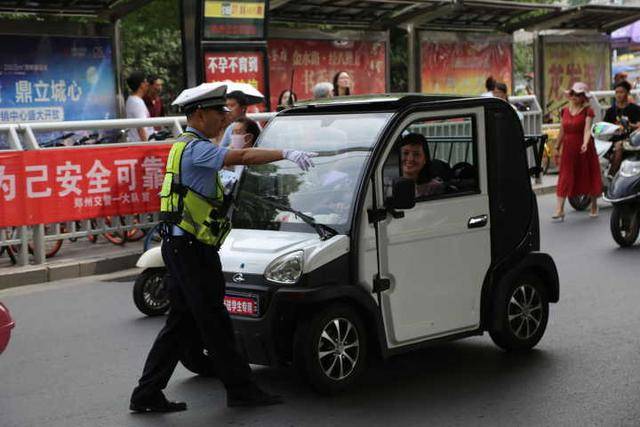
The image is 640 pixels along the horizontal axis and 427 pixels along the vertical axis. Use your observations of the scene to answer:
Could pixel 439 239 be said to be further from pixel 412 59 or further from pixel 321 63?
pixel 412 59

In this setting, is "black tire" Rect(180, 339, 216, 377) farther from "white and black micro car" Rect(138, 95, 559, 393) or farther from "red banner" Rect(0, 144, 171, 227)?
"red banner" Rect(0, 144, 171, 227)

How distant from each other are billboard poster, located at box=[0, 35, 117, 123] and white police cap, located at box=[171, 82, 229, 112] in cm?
999

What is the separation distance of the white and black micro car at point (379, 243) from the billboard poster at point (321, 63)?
37.7 feet

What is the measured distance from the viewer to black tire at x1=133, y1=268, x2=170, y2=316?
8945 mm

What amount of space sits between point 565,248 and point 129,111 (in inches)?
232

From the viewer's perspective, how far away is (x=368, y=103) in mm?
6586

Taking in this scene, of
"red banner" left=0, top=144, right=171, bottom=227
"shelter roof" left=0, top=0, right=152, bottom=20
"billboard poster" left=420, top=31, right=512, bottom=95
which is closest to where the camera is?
"red banner" left=0, top=144, right=171, bottom=227

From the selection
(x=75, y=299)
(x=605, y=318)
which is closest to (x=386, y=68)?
(x=75, y=299)

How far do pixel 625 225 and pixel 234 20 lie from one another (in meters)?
6.96

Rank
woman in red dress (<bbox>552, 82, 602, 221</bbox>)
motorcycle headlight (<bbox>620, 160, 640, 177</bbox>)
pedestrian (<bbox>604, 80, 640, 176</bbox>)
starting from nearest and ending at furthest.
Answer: motorcycle headlight (<bbox>620, 160, 640, 177</bbox>)
woman in red dress (<bbox>552, 82, 602, 221</bbox>)
pedestrian (<bbox>604, 80, 640, 176</bbox>)

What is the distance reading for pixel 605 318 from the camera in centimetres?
823

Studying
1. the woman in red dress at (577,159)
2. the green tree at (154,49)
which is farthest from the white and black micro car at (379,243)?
the green tree at (154,49)

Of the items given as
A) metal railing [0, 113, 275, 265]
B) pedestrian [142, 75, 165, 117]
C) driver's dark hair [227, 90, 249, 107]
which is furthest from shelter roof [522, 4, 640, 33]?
driver's dark hair [227, 90, 249, 107]

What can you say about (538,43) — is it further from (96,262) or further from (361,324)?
(361,324)
